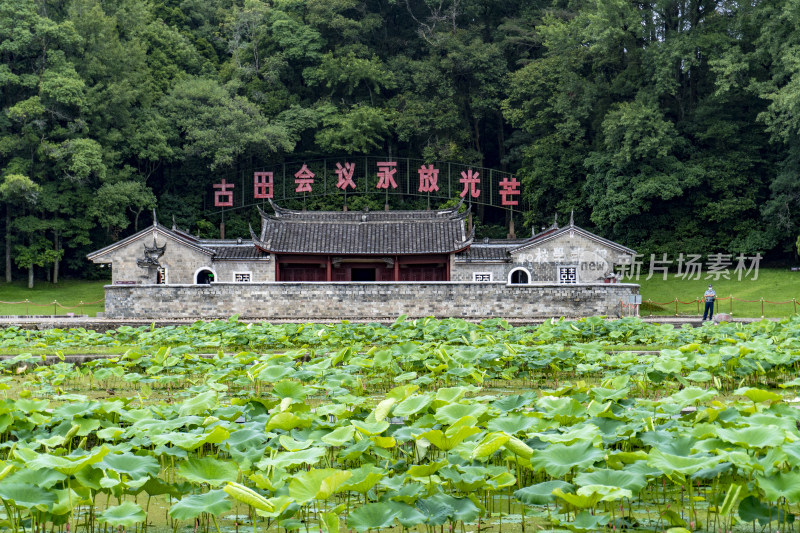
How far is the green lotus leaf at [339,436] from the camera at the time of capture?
14.6 ft

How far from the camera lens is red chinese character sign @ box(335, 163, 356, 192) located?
33562mm

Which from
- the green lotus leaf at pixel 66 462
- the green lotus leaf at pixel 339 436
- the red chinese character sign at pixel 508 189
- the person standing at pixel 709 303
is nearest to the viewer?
the green lotus leaf at pixel 66 462

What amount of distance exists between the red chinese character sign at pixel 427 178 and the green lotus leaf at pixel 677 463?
1160 inches

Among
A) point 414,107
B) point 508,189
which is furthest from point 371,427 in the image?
point 414,107

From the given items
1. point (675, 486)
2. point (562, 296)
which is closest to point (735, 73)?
point (562, 296)

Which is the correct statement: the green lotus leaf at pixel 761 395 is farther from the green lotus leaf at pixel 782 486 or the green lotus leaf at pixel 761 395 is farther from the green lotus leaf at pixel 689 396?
the green lotus leaf at pixel 782 486

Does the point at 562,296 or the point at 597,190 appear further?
the point at 597,190

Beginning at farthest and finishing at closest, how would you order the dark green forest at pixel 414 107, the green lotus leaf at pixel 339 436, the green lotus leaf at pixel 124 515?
1. the dark green forest at pixel 414 107
2. the green lotus leaf at pixel 339 436
3. the green lotus leaf at pixel 124 515

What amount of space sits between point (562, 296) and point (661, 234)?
37.6 ft

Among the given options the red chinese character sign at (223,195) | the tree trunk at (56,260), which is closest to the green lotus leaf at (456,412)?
the tree trunk at (56,260)

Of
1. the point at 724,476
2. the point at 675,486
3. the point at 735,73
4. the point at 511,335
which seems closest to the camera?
the point at 724,476

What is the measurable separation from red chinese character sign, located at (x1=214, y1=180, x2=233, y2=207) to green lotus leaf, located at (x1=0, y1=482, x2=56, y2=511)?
29.1 m

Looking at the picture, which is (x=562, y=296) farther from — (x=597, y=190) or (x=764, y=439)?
(x=764, y=439)

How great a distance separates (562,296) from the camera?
20406 mm
